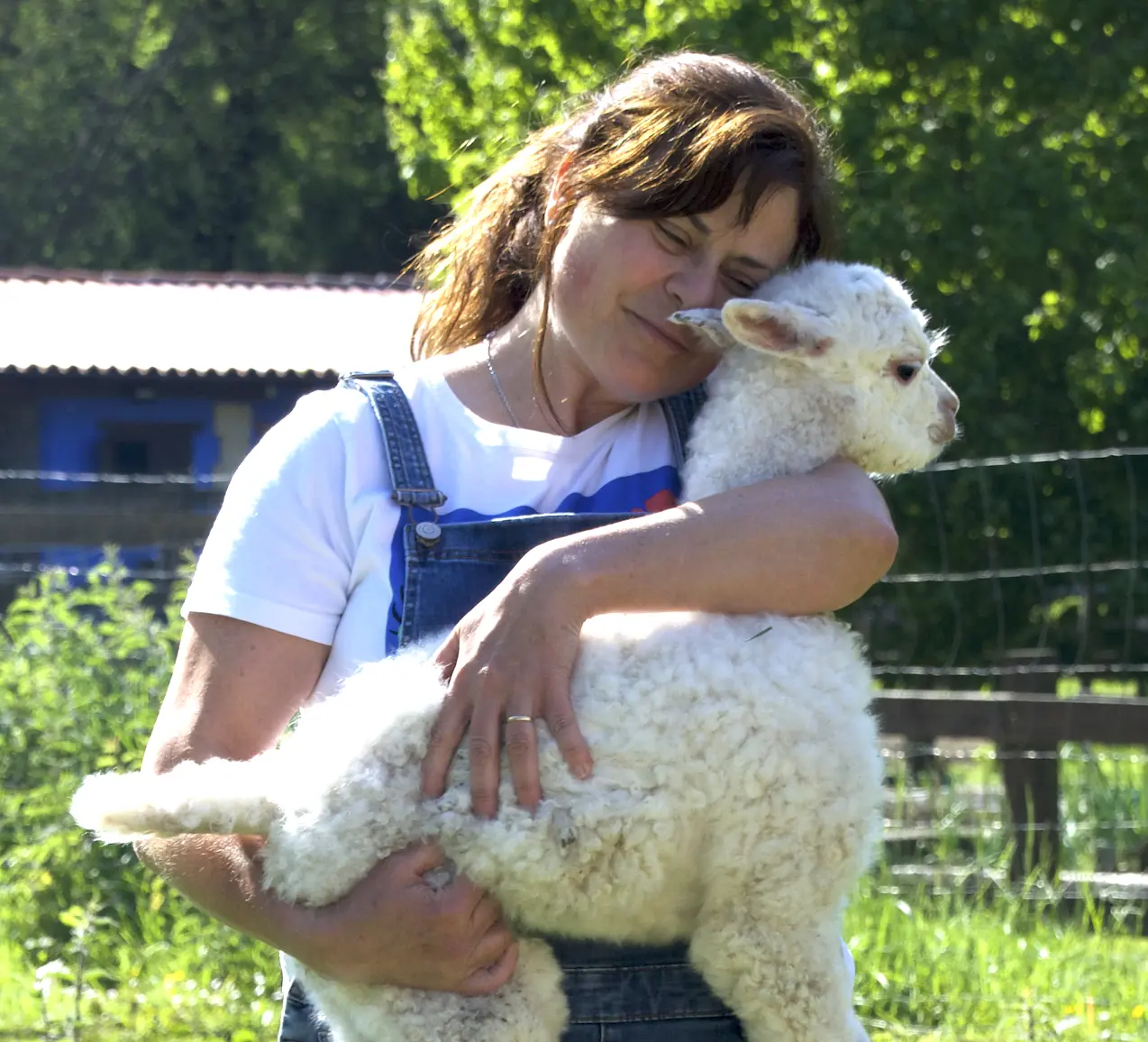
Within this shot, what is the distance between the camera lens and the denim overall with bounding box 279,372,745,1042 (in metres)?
2.11

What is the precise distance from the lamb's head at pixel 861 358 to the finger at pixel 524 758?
692mm

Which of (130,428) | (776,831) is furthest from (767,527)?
(130,428)

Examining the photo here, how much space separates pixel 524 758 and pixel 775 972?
0.42 m

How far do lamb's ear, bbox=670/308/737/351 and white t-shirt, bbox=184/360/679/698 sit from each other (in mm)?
225

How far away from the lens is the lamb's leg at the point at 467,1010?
200 cm

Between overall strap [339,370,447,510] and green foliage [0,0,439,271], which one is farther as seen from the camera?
green foliage [0,0,439,271]

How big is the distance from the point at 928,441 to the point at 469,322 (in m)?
0.76

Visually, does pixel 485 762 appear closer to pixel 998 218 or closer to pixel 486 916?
pixel 486 916

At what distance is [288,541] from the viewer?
214 cm

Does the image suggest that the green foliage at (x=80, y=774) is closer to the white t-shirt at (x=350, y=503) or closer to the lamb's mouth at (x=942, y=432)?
the white t-shirt at (x=350, y=503)

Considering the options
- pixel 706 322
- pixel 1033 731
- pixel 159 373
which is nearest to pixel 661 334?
pixel 706 322

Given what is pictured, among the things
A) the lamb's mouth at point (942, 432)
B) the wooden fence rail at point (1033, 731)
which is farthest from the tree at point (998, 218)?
the lamb's mouth at point (942, 432)

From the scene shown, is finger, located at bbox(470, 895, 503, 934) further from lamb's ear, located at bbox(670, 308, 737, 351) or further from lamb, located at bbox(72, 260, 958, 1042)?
lamb's ear, located at bbox(670, 308, 737, 351)

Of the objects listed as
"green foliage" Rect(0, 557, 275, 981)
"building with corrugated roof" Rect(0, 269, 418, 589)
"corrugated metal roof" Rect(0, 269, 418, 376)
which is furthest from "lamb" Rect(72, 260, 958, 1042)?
"corrugated metal roof" Rect(0, 269, 418, 376)
